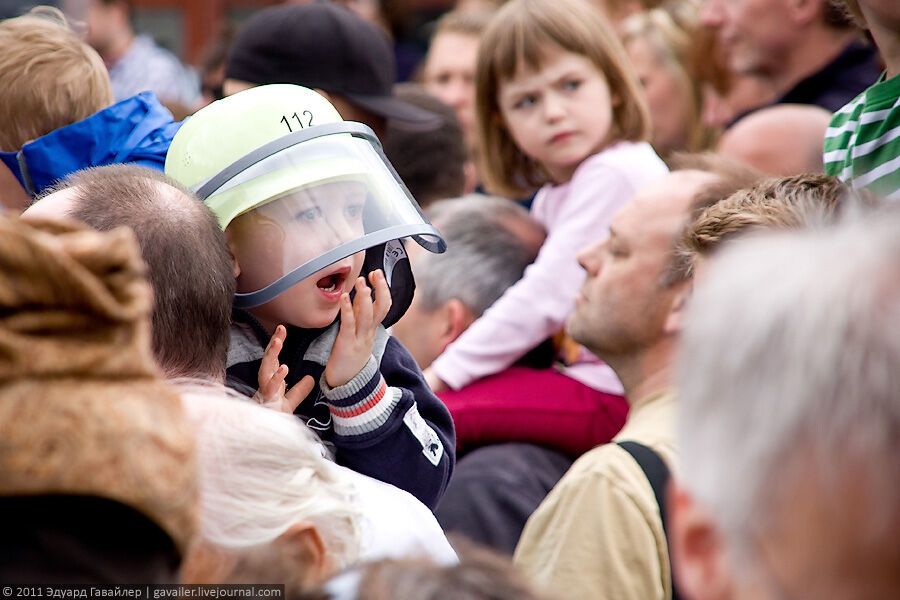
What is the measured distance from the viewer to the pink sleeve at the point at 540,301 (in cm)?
336

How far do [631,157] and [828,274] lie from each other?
2781 mm

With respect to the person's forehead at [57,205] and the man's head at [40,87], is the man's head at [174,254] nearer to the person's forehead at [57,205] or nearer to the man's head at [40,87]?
the person's forehead at [57,205]

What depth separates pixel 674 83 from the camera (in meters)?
5.02

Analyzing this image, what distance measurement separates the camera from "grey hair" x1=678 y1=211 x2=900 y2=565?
98cm

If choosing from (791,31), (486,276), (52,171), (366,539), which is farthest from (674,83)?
(366,539)

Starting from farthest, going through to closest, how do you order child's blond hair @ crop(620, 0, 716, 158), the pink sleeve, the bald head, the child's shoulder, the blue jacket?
child's blond hair @ crop(620, 0, 716, 158)
the child's shoulder
the bald head
the pink sleeve
the blue jacket

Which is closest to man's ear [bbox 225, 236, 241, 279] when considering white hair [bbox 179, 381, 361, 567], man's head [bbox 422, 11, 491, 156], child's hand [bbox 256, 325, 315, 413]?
child's hand [bbox 256, 325, 315, 413]

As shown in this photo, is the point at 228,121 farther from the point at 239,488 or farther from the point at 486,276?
the point at 486,276

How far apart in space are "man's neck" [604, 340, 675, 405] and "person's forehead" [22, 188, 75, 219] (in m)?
1.37

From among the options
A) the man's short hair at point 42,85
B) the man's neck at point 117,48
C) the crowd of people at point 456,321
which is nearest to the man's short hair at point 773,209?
the crowd of people at point 456,321

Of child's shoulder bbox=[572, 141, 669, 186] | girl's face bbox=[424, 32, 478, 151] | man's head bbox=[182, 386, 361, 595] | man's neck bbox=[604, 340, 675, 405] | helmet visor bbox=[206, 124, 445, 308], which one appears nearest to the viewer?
man's head bbox=[182, 386, 361, 595]

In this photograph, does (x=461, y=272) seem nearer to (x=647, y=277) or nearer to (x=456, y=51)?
(x=647, y=277)

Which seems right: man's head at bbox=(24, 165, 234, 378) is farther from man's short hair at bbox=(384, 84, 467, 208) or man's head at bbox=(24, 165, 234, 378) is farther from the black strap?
man's short hair at bbox=(384, 84, 467, 208)

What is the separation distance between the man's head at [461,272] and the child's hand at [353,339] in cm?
150
